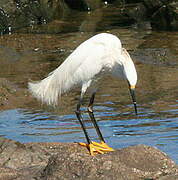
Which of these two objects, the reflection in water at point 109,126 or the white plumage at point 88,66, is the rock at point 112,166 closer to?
the white plumage at point 88,66

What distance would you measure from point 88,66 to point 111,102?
3.40 m

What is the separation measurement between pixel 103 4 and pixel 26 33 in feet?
17.5

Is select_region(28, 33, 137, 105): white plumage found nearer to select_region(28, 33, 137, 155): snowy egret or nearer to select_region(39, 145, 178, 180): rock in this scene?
select_region(28, 33, 137, 155): snowy egret

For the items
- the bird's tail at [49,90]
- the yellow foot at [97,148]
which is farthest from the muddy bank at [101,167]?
the bird's tail at [49,90]

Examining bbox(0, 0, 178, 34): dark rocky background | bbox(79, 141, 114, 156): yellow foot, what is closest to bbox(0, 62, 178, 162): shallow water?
bbox(79, 141, 114, 156): yellow foot

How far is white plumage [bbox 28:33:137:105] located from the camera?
766 centimetres

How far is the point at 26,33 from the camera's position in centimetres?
1877

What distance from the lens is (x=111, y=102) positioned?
1103 centimetres

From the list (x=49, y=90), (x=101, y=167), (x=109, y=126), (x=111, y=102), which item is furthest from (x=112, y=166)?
(x=111, y=102)

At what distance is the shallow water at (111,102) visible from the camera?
912 centimetres

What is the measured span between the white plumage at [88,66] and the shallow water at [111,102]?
129 centimetres

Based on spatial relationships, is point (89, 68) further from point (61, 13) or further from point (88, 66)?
point (61, 13)

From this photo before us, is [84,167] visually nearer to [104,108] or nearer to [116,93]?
Result: [104,108]

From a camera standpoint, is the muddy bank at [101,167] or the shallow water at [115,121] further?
the shallow water at [115,121]
